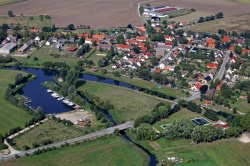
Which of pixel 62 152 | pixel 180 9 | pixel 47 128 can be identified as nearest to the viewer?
pixel 62 152

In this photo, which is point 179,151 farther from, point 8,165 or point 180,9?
point 180,9

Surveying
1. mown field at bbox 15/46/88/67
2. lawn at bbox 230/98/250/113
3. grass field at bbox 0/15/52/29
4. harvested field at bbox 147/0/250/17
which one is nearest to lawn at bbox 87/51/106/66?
mown field at bbox 15/46/88/67

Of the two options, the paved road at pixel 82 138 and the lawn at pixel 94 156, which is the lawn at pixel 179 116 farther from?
the lawn at pixel 94 156

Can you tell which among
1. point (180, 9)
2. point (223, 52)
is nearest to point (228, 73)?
point (223, 52)

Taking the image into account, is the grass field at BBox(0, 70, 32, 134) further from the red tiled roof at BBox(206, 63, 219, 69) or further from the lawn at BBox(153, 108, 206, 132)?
the red tiled roof at BBox(206, 63, 219, 69)

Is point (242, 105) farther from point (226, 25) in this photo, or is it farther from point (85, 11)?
point (85, 11)

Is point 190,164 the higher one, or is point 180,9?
point 180,9

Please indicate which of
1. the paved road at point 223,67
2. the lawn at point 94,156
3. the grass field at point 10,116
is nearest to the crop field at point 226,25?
the paved road at point 223,67
